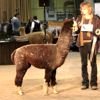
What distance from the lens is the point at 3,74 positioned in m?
9.32

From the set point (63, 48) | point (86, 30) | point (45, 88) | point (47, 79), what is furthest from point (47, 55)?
point (86, 30)

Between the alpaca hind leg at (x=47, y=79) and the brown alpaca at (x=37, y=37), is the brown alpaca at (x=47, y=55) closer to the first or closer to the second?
the alpaca hind leg at (x=47, y=79)

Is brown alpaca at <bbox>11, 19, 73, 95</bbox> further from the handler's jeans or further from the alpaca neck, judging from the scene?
the handler's jeans

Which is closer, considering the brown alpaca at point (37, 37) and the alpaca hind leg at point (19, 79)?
the alpaca hind leg at point (19, 79)

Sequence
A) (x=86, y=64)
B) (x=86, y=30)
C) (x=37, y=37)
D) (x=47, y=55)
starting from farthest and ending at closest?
(x=37, y=37)
(x=86, y=64)
(x=86, y=30)
(x=47, y=55)

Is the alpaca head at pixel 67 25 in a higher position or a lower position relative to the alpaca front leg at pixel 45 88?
higher

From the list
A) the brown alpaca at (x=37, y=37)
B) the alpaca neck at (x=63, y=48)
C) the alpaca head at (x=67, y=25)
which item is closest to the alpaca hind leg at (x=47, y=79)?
the alpaca neck at (x=63, y=48)

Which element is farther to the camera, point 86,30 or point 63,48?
point 86,30

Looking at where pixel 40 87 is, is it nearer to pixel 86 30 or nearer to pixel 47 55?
pixel 47 55

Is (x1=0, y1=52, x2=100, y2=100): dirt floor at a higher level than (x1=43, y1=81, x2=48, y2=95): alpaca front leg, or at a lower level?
lower

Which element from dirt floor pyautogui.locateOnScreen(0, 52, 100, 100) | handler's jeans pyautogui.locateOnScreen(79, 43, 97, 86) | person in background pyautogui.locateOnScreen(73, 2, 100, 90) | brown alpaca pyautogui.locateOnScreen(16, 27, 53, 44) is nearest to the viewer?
dirt floor pyautogui.locateOnScreen(0, 52, 100, 100)

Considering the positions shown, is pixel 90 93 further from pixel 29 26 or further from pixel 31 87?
pixel 29 26

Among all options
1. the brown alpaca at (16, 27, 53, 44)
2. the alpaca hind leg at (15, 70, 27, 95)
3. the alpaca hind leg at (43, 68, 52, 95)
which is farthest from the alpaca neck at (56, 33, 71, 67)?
the brown alpaca at (16, 27, 53, 44)

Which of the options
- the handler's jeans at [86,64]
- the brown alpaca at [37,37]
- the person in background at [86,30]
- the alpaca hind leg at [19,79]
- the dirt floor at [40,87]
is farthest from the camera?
the brown alpaca at [37,37]
